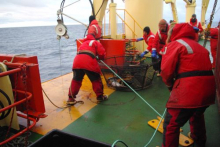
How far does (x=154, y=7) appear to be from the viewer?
8.05 metres

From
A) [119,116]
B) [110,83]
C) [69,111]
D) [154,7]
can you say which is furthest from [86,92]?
[154,7]

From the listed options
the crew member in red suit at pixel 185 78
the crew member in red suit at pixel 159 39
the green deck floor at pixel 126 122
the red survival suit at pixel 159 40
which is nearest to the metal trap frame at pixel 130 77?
the crew member in red suit at pixel 159 39

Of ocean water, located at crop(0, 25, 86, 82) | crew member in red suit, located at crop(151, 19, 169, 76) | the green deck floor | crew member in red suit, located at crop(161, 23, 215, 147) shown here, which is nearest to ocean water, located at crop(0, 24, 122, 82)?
ocean water, located at crop(0, 25, 86, 82)

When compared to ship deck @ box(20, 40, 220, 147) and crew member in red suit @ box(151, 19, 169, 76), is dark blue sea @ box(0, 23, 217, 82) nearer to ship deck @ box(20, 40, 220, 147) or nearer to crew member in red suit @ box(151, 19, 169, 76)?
ship deck @ box(20, 40, 220, 147)

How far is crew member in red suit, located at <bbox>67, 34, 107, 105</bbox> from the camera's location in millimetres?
3883

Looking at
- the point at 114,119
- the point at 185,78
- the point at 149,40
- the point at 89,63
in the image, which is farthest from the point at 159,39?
the point at 185,78

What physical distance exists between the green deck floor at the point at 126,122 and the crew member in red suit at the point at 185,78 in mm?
762

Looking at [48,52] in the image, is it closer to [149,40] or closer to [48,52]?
[48,52]

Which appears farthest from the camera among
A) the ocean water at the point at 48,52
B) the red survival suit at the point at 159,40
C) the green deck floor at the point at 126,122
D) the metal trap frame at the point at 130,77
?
the ocean water at the point at 48,52

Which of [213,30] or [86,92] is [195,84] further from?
[213,30]

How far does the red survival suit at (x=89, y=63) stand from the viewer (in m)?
3.88

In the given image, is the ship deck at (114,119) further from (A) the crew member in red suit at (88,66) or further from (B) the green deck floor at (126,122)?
(A) the crew member in red suit at (88,66)

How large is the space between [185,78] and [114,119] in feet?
5.79

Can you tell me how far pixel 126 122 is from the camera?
3293 millimetres
